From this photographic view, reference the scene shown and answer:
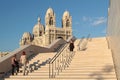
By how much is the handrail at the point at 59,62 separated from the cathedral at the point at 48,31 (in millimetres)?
100273

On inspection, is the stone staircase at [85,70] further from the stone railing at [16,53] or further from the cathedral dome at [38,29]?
the cathedral dome at [38,29]

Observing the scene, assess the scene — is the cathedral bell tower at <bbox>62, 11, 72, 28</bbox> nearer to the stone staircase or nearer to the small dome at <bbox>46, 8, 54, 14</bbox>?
the small dome at <bbox>46, 8, 54, 14</bbox>

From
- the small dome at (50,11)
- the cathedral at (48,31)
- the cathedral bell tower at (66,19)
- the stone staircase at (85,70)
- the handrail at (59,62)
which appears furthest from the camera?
the cathedral bell tower at (66,19)

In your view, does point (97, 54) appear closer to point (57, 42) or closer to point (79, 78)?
point (79, 78)

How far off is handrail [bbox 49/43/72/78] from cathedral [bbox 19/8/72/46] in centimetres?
10027

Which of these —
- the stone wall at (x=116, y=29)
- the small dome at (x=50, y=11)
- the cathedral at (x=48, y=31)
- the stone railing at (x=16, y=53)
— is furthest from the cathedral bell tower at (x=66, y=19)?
the stone wall at (x=116, y=29)

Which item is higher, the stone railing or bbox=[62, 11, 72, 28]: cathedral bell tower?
bbox=[62, 11, 72, 28]: cathedral bell tower

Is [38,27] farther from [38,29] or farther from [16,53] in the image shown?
[16,53]

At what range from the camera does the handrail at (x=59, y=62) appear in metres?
12.0

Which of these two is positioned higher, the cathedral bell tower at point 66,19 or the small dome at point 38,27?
the cathedral bell tower at point 66,19

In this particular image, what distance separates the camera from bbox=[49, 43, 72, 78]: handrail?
12020mm

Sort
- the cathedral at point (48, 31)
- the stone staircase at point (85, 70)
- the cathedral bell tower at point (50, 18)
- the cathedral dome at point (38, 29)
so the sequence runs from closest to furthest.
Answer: the stone staircase at point (85, 70)
the cathedral bell tower at point (50, 18)
the cathedral at point (48, 31)
the cathedral dome at point (38, 29)

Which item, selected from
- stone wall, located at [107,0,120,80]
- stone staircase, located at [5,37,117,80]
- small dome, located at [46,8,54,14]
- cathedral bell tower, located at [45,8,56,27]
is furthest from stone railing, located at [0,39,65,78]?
small dome, located at [46,8,54,14]

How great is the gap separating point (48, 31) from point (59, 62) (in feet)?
336
